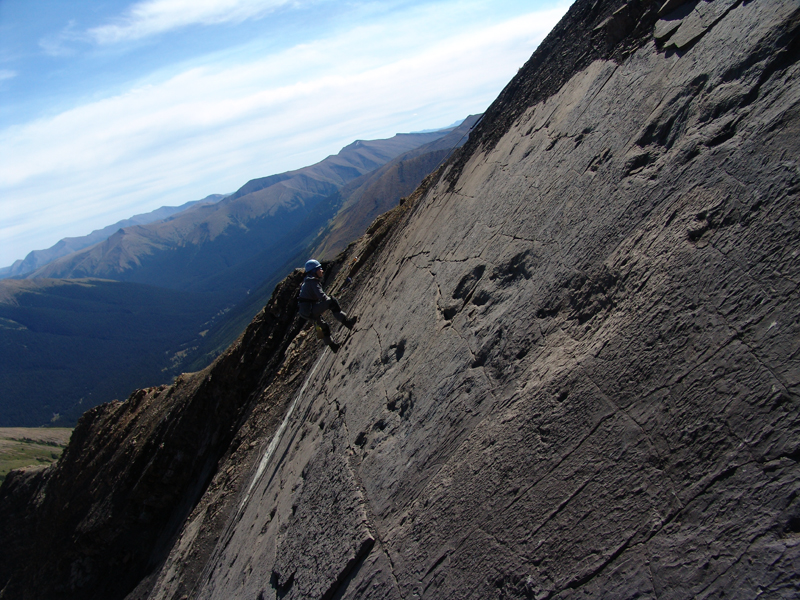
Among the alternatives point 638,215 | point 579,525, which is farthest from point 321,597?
point 638,215

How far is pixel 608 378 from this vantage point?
4.95 meters

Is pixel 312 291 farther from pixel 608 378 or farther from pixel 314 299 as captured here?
pixel 608 378

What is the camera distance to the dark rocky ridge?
3961mm

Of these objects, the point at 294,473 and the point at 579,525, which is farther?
the point at 294,473

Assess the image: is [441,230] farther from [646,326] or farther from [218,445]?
[218,445]

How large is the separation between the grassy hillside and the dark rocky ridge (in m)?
138

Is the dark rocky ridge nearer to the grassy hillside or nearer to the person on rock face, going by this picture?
the person on rock face

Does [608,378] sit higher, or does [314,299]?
[314,299]

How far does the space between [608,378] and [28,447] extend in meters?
178

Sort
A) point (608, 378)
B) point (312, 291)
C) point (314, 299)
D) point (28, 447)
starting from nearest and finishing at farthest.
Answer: point (608, 378), point (312, 291), point (314, 299), point (28, 447)

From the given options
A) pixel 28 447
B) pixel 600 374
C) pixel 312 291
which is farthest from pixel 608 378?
pixel 28 447

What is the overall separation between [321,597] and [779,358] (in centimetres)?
667

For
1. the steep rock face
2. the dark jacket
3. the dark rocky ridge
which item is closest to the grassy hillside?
the dark jacket

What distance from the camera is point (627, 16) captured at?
852 cm
